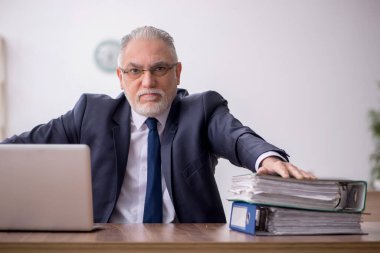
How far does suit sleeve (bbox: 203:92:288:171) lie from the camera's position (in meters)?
1.87

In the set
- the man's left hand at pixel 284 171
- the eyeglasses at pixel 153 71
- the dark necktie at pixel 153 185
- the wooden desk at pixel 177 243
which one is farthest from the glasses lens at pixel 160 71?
the wooden desk at pixel 177 243

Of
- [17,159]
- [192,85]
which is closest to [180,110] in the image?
[17,159]

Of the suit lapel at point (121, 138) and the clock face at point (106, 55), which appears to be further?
the clock face at point (106, 55)

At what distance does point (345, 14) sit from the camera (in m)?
5.89

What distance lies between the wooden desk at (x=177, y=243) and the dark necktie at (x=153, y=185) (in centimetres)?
73

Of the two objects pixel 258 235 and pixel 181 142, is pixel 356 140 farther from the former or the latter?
pixel 258 235

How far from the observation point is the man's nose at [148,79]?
7.50 feet

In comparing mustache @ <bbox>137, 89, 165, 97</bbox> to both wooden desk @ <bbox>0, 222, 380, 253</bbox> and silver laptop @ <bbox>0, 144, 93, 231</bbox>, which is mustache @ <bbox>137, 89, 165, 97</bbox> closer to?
silver laptop @ <bbox>0, 144, 93, 231</bbox>

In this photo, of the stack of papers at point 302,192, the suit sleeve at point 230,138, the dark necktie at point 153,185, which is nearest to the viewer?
the stack of papers at point 302,192

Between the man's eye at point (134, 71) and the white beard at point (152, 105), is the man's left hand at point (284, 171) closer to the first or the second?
the white beard at point (152, 105)

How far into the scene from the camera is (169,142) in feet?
7.24

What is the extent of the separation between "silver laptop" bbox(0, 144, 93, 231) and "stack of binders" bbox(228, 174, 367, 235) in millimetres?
418

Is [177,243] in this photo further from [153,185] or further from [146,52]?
[146,52]

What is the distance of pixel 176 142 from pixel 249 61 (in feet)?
12.0
